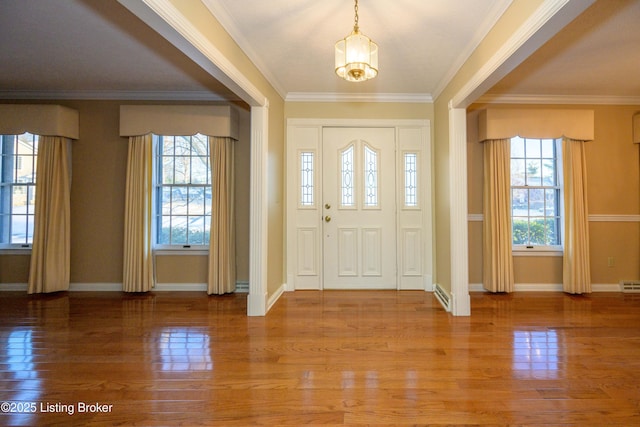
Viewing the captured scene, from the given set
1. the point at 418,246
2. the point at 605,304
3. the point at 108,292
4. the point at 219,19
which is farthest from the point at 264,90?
the point at 605,304

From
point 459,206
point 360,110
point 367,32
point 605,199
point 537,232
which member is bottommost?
point 537,232

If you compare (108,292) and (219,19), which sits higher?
(219,19)

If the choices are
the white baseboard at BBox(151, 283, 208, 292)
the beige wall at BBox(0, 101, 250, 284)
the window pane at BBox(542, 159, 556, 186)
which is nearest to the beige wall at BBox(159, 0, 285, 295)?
the beige wall at BBox(0, 101, 250, 284)

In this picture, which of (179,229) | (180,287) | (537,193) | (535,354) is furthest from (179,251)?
(537,193)

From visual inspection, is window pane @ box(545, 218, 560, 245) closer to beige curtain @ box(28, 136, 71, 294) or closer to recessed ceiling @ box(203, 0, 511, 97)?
recessed ceiling @ box(203, 0, 511, 97)

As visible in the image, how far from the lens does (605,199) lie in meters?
4.11

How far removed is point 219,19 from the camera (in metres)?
2.33

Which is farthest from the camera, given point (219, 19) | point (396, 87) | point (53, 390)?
point (396, 87)

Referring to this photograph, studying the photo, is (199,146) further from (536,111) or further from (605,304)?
(605,304)

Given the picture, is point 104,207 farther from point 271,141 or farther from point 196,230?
point 271,141

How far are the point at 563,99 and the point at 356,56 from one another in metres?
3.64

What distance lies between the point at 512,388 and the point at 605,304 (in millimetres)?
2642

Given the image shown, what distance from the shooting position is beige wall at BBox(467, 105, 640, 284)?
4.09 meters

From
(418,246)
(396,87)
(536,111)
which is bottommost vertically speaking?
(418,246)
